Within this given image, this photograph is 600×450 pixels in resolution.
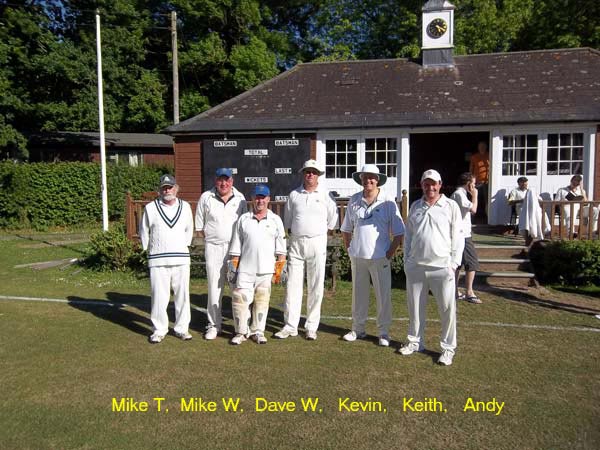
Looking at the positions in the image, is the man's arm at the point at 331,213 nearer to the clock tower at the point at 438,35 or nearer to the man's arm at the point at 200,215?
the man's arm at the point at 200,215

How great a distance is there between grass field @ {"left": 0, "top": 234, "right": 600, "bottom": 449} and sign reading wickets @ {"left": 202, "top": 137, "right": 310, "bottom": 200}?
6112mm

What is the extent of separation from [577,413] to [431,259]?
173cm

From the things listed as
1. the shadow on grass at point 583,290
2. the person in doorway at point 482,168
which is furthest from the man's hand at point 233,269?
the person in doorway at point 482,168

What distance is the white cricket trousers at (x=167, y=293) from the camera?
5.74 metres

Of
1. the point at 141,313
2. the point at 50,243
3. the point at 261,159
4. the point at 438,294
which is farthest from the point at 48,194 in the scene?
the point at 438,294

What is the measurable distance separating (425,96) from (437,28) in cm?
278

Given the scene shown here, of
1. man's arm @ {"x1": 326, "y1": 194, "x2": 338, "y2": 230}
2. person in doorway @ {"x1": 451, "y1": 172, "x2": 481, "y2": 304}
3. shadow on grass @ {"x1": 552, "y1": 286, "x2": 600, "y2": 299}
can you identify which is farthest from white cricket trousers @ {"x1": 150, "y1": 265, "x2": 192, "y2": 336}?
shadow on grass @ {"x1": 552, "y1": 286, "x2": 600, "y2": 299}

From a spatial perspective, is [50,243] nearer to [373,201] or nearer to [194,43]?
[373,201]

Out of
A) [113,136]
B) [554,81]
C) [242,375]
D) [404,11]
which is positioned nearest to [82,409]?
[242,375]

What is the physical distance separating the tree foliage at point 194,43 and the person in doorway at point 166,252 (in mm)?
14970

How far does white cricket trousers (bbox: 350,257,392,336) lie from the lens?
17.9 ft

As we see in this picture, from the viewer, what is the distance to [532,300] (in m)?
7.58

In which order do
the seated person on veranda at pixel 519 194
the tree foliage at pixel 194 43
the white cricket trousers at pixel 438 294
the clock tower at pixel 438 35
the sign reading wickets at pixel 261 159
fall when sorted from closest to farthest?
the white cricket trousers at pixel 438 294 < the seated person on veranda at pixel 519 194 < the sign reading wickets at pixel 261 159 < the clock tower at pixel 438 35 < the tree foliage at pixel 194 43

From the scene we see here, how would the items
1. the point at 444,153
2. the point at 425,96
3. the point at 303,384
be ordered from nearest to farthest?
the point at 303,384
the point at 425,96
the point at 444,153
